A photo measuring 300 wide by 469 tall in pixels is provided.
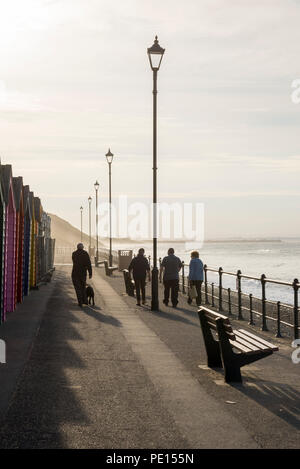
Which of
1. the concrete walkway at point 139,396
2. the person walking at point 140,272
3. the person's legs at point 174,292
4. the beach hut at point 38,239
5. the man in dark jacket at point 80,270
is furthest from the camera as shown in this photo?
the beach hut at point 38,239

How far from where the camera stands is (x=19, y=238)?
2247 cm

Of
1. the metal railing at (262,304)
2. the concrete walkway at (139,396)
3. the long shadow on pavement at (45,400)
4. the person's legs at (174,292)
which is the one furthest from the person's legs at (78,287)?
the long shadow on pavement at (45,400)

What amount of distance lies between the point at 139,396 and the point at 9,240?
1128 centimetres

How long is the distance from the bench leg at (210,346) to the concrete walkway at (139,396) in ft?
0.70

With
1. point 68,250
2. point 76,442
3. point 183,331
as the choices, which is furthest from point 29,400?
point 68,250

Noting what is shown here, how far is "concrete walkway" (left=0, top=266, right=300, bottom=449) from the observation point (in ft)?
21.4

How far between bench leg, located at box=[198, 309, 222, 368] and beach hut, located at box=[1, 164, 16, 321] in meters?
8.38

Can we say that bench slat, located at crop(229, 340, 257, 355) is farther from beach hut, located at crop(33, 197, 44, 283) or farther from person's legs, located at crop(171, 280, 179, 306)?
beach hut, located at crop(33, 197, 44, 283)

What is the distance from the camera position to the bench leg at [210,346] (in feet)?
33.4

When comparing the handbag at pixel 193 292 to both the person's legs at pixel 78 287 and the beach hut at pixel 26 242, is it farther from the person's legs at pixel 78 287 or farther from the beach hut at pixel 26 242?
the beach hut at pixel 26 242

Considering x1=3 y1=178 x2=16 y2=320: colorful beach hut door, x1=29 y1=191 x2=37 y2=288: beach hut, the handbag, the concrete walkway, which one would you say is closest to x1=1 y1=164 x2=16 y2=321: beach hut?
x1=3 y1=178 x2=16 y2=320: colorful beach hut door

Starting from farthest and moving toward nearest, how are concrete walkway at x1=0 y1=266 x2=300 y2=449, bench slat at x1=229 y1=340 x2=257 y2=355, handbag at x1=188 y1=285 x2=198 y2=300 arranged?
handbag at x1=188 y1=285 x2=198 y2=300
bench slat at x1=229 y1=340 x2=257 y2=355
concrete walkway at x1=0 y1=266 x2=300 y2=449

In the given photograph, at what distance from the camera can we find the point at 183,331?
573 inches

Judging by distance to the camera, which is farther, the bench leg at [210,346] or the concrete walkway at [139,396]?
the bench leg at [210,346]
